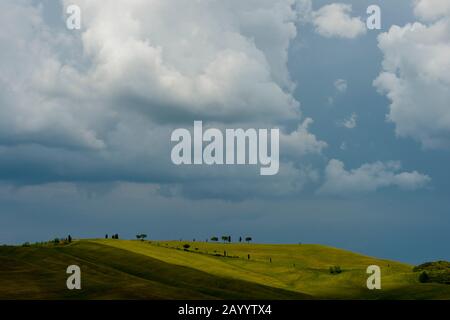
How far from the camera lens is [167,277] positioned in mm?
118062

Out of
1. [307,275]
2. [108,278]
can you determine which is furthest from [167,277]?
[307,275]

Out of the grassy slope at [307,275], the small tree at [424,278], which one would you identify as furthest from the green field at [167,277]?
the small tree at [424,278]

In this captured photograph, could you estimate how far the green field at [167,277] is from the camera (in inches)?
3856

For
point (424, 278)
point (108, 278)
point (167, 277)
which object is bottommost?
point (424, 278)

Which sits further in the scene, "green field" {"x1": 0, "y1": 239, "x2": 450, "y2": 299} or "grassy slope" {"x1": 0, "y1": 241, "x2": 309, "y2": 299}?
"green field" {"x1": 0, "y1": 239, "x2": 450, "y2": 299}

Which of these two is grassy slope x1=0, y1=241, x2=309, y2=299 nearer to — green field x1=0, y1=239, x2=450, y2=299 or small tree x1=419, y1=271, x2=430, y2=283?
green field x1=0, y1=239, x2=450, y2=299

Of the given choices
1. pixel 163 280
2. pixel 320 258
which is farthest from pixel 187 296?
pixel 320 258

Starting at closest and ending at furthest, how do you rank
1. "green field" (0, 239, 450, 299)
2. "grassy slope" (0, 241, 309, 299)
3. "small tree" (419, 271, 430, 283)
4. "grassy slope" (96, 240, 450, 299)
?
"grassy slope" (0, 241, 309, 299) → "green field" (0, 239, 450, 299) → "grassy slope" (96, 240, 450, 299) → "small tree" (419, 271, 430, 283)

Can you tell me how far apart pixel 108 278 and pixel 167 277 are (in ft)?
46.4

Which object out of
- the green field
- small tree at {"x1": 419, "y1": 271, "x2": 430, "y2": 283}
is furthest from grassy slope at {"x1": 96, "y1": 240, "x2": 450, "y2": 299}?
small tree at {"x1": 419, "y1": 271, "x2": 430, "y2": 283}

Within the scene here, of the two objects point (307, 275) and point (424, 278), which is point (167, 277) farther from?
point (424, 278)

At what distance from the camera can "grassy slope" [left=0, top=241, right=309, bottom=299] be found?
95.7 m

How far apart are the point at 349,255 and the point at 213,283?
93231 millimetres
